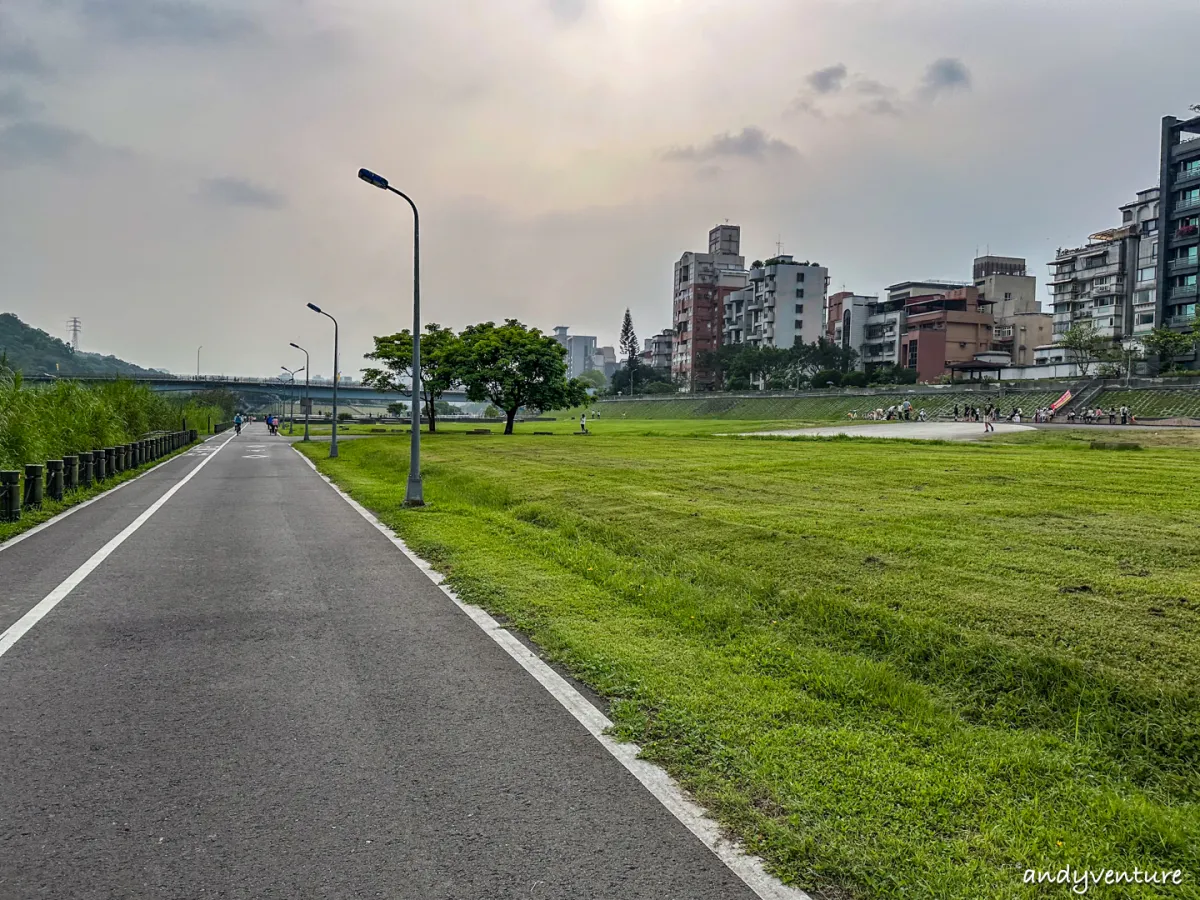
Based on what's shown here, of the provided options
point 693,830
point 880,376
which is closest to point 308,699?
point 693,830

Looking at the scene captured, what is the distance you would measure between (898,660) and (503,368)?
55.1m

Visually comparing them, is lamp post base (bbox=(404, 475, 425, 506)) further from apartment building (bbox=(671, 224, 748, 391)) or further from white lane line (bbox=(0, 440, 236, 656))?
apartment building (bbox=(671, 224, 748, 391))

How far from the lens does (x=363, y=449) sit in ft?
140

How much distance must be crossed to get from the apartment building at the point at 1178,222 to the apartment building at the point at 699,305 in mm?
61512

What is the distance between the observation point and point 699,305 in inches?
5330

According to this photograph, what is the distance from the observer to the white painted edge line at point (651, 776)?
3.62 meters

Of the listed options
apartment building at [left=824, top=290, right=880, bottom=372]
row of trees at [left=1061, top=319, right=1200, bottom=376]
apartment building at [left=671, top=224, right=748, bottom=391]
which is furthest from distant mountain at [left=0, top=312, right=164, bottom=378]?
row of trees at [left=1061, top=319, right=1200, bottom=376]

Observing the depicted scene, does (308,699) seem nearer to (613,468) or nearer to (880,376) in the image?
(613,468)

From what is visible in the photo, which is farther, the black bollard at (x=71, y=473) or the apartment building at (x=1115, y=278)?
the apartment building at (x=1115, y=278)

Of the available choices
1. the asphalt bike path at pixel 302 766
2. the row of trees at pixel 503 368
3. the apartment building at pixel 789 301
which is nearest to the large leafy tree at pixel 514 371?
the row of trees at pixel 503 368

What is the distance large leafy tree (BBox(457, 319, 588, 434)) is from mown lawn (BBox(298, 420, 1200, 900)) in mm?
45713

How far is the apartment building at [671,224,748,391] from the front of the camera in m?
135

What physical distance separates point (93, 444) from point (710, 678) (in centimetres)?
2679

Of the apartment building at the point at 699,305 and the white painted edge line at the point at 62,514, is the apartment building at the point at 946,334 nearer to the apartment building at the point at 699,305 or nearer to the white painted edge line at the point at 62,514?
the apartment building at the point at 699,305
